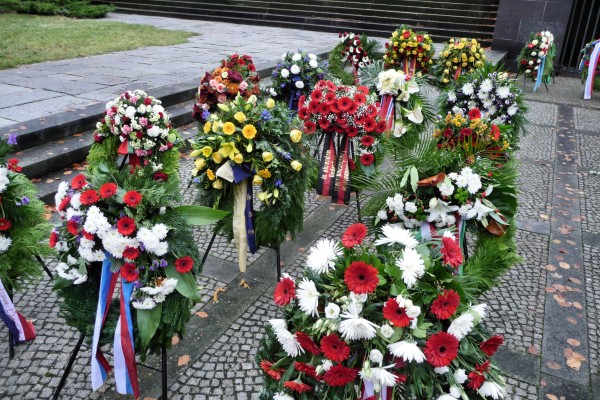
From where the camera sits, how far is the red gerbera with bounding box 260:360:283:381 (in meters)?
2.08

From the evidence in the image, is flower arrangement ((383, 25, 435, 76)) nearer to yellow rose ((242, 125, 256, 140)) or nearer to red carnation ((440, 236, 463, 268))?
yellow rose ((242, 125, 256, 140))

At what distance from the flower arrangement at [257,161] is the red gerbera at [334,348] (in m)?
1.70

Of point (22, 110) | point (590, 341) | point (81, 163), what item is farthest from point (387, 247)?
point (22, 110)

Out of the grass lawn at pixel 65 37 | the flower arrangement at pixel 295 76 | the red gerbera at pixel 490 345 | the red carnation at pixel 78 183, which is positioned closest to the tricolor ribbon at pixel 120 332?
the red carnation at pixel 78 183

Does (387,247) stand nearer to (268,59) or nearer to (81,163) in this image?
(81,163)

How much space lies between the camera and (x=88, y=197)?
7.68ft

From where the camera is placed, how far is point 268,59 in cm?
1061

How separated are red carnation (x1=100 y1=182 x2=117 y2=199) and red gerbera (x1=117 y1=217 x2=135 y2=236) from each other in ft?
0.46

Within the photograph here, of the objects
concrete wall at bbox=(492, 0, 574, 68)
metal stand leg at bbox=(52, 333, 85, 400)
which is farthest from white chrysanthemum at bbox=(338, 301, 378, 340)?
concrete wall at bbox=(492, 0, 574, 68)

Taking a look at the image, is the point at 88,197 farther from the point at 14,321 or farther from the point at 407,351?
the point at 407,351

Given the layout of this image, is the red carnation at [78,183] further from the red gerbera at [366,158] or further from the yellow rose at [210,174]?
the red gerbera at [366,158]

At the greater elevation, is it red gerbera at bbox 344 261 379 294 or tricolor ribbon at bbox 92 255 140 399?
red gerbera at bbox 344 261 379 294

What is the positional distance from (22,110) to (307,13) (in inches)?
462

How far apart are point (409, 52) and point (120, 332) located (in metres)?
7.52
